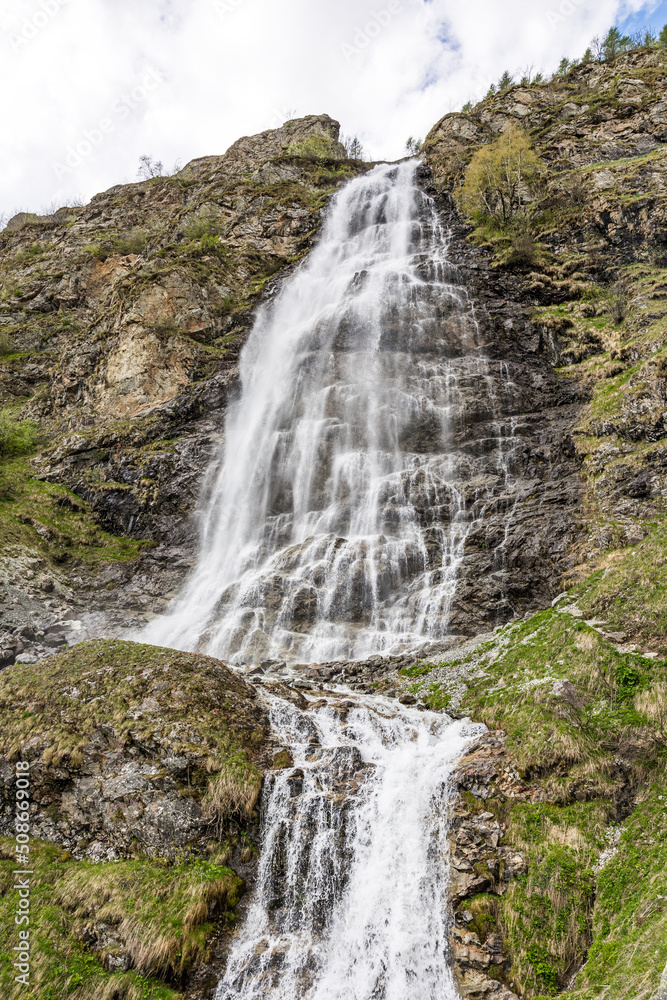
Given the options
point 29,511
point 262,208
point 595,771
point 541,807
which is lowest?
point 541,807

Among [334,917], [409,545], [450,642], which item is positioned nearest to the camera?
[334,917]

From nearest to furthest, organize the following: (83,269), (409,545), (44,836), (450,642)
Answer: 1. (44,836)
2. (450,642)
3. (409,545)
4. (83,269)

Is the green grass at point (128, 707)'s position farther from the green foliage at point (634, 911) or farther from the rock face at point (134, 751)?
the green foliage at point (634, 911)

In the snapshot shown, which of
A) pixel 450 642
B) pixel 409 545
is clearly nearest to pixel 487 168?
pixel 409 545

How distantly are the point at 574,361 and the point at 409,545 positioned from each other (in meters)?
13.0

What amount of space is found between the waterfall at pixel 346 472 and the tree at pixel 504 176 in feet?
12.8

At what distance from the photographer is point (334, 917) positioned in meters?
7.79

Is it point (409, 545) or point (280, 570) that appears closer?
point (409, 545)

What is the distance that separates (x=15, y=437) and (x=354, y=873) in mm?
32507

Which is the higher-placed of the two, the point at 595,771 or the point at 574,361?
the point at 574,361

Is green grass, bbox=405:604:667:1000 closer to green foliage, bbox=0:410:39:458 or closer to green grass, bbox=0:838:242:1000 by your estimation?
green grass, bbox=0:838:242:1000

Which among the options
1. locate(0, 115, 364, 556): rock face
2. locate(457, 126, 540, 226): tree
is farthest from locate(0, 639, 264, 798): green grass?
locate(457, 126, 540, 226): tree

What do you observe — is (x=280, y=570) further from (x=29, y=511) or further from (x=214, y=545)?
(x=29, y=511)

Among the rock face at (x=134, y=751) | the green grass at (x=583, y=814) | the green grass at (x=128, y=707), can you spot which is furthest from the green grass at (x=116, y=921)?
the green grass at (x=583, y=814)
